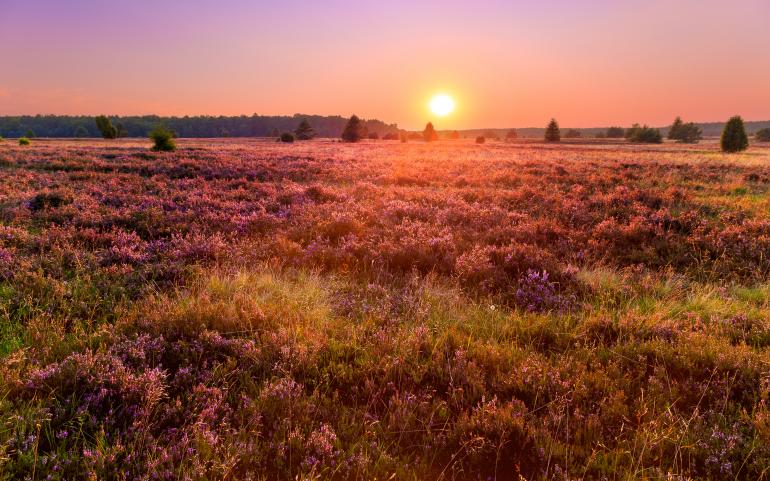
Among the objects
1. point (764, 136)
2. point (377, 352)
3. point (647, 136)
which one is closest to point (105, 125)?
point (377, 352)

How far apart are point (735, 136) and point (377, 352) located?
76.3 meters

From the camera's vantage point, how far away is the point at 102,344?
380cm

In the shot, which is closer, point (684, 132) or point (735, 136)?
point (735, 136)

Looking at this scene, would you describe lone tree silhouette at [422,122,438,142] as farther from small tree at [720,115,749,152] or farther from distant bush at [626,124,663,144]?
small tree at [720,115,749,152]

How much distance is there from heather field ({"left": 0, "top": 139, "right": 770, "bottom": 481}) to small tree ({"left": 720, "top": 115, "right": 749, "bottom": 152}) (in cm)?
6640

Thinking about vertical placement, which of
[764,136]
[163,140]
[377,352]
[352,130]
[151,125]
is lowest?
[377,352]

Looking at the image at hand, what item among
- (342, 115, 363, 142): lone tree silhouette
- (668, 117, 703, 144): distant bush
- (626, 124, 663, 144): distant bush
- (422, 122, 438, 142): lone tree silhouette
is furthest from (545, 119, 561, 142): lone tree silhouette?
(342, 115, 363, 142): lone tree silhouette

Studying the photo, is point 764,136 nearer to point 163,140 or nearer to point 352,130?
point 352,130

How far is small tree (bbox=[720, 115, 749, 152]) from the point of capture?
56.8 meters

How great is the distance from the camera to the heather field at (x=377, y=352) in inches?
108

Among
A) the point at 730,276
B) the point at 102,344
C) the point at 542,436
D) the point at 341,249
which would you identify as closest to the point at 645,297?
the point at 730,276

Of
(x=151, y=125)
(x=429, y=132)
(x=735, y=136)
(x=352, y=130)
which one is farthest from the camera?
(x=151, y=125)

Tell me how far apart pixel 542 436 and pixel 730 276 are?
249 inches

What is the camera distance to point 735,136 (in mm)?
57031
